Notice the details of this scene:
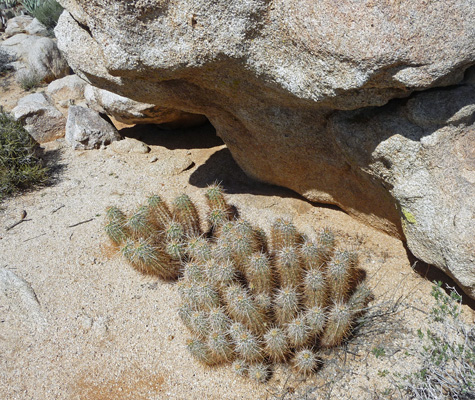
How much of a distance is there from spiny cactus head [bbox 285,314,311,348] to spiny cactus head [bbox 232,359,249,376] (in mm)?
381

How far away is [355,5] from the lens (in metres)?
2.48

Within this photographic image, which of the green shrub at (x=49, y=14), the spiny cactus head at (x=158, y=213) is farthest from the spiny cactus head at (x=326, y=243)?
the green shrub at (x=49, y=14)

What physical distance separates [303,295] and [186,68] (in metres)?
1.97

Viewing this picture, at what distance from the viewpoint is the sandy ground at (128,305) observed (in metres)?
3.14

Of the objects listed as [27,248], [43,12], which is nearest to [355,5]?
[27,248]

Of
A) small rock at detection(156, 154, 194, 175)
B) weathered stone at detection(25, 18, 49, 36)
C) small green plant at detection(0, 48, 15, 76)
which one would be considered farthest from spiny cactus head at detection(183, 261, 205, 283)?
weathered stone at detection(25, 18, 49, 36)

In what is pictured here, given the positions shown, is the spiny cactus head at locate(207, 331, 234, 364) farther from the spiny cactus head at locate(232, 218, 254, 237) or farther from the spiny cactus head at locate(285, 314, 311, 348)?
the spiny cactus head at locate(232, 218, 254, 237)

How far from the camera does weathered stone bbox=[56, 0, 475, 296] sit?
97.1 inches

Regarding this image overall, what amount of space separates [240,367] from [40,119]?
5092 millimetres

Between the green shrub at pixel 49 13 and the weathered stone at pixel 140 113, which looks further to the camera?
the green shrub at pixel 49 13

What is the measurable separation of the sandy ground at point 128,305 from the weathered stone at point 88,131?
0.82 m

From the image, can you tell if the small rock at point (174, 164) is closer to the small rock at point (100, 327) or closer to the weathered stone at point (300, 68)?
the weathered stone at point (300, 68)

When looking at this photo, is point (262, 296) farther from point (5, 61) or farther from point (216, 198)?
point (5, 61)

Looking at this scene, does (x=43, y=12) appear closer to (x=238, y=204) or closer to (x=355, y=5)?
(x=238, y=204)
